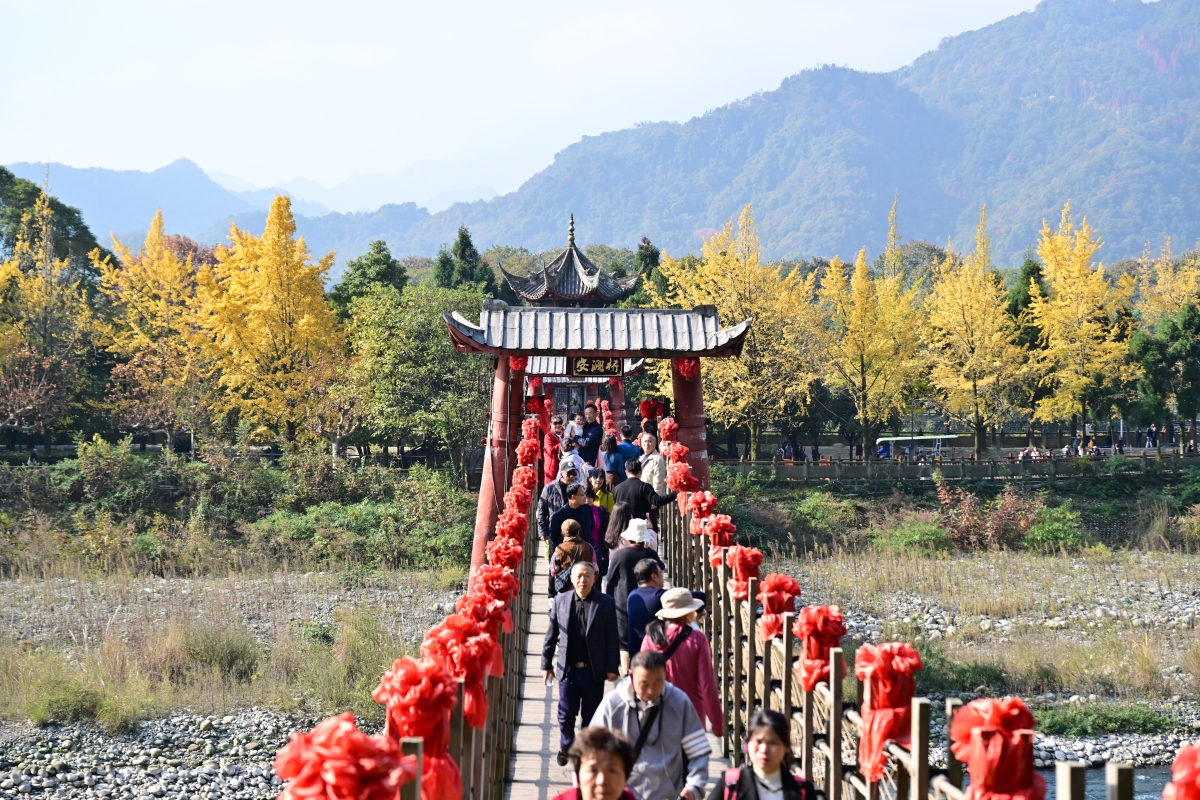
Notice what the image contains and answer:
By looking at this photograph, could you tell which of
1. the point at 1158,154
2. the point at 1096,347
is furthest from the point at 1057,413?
the point at 1158,154

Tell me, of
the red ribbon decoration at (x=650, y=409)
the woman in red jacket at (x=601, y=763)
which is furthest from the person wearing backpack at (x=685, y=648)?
the red ribbon decoration at (x=650, y=409)

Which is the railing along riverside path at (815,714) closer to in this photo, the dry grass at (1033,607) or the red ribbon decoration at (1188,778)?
the red ribbon decoration at (1188,778)

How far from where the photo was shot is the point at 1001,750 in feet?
9.95

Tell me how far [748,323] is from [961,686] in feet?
25.1

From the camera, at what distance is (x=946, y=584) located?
69.1ft

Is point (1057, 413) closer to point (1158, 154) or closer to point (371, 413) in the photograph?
point (371, 413)

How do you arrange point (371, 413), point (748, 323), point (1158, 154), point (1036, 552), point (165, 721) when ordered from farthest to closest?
point (1158, 154) → point (371, 413) → point (1036, 552) → point (165, 721) → point (748, 323)

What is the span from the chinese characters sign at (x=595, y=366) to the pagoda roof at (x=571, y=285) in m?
17.6

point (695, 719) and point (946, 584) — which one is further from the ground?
point (695, 719)

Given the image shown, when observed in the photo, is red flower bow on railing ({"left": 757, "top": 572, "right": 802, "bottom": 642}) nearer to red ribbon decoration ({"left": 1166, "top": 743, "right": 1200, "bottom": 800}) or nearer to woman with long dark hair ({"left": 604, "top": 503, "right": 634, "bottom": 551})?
red ribbon decoration ({"left": 1166, "top": 743, "right": 1200, "bottom": 800})

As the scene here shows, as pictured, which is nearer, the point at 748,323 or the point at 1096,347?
the point at 748,323

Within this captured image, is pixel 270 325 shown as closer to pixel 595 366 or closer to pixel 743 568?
pixel 595 366

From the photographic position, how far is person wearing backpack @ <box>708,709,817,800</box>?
3877 mm

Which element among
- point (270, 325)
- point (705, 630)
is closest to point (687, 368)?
point (705, 630)
